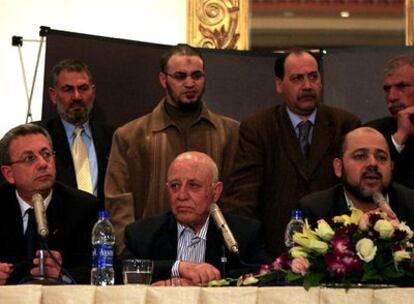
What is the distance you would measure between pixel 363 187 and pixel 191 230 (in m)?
0.75

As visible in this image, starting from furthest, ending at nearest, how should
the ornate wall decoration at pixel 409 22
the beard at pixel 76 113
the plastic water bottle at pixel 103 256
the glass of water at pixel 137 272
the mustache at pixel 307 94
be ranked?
the ornate wall decoration at pixel 409 22
the beard at pixel 76 113
the mustache at pixel 307 94
the plastic water bottle at pixel 103 256
the glass of water at pixel 137 272

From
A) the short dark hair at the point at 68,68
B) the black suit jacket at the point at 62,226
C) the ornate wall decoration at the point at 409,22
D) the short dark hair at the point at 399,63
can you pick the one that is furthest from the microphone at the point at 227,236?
the ornate wall decoration at the point at 409,22

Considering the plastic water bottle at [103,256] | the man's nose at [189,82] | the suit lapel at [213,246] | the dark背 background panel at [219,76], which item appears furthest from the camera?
the dark背 background panel at [219,76]

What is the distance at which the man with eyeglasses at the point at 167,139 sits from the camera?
5.61 metres

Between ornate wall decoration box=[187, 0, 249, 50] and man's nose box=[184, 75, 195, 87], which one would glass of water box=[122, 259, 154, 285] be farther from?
ornate wall decoration box=[187, 0, 249, 50]

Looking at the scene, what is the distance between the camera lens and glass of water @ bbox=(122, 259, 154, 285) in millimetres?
3963

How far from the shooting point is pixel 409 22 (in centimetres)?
744

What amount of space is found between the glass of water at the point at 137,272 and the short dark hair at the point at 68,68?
2.28 m

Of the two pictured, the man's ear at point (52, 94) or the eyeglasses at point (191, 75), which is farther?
the man's ear at point (52, 94)

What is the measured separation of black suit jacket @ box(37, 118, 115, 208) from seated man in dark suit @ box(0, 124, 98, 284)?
768mm

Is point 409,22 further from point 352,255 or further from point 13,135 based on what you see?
point 352,255

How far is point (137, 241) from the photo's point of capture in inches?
189

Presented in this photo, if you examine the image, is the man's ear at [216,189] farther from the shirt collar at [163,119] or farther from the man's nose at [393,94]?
the man's nose at [393,94]

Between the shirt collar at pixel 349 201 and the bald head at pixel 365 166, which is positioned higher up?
the bald head at pixel 365 166
